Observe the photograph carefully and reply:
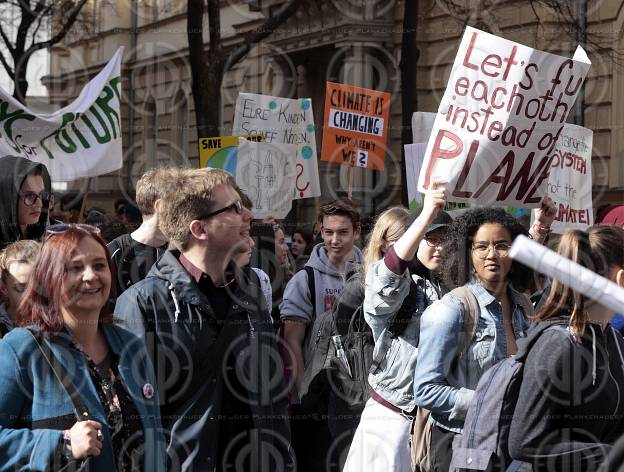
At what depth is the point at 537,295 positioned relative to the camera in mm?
5961

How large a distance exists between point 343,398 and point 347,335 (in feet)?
0.99

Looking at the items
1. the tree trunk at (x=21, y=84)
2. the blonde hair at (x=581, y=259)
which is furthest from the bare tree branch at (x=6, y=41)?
the blonde hair at (x=581, y=259)

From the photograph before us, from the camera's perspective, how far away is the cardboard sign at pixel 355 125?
438 inches

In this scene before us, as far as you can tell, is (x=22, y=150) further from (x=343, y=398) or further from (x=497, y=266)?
(x=497, y=266)

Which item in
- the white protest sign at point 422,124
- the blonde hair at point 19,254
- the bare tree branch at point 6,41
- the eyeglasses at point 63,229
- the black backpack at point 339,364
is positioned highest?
the bare tree branch at point 6,41

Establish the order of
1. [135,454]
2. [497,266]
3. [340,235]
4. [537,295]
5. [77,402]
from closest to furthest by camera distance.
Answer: [77,402] < [135,454] < [497,266] < [537,295] < [340,235]

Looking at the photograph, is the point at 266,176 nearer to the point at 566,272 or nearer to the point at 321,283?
the point at 321,283

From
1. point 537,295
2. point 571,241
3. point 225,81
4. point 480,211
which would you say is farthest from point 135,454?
point 225,81

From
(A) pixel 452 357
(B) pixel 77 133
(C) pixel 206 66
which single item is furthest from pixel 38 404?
(C) pixel 206 66

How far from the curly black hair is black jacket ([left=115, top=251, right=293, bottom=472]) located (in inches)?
39.0

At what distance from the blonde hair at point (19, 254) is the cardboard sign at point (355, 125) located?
6.78 metres

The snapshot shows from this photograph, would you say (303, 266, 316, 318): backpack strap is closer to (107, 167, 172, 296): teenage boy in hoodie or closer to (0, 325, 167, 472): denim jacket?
(107, 167, 172, 296): teenage boy in hoodie

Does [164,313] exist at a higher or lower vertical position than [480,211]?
lower

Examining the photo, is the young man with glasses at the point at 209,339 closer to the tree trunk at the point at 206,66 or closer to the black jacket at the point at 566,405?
the black jacket at the point at 566,405
